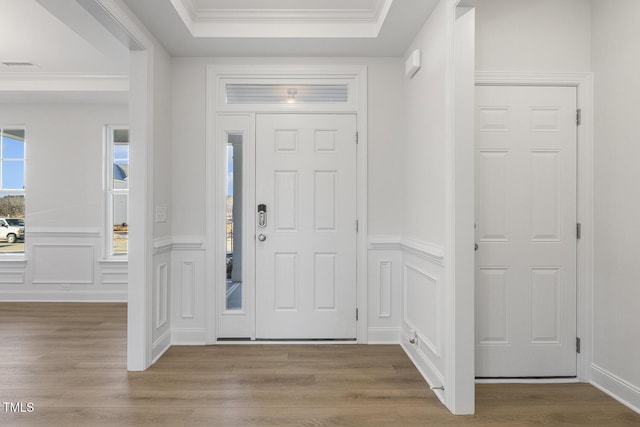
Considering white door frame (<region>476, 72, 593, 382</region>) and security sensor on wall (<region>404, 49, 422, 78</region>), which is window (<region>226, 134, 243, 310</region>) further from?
white door frame (<region>476, 72, 593, 382</region>)

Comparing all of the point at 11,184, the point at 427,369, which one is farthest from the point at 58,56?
the point at 427,369

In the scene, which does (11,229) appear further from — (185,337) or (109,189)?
(185,337)

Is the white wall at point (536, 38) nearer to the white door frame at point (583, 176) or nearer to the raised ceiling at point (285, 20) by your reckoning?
the white door frame at point (583, 176)

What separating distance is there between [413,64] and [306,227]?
163 centimetres

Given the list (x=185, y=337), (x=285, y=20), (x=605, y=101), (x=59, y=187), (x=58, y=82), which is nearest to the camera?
(x=605, y=101)

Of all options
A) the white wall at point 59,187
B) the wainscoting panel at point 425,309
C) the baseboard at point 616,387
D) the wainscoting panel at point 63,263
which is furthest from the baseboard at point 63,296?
the baseboard at point 616,387

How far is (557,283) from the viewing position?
9.18ft

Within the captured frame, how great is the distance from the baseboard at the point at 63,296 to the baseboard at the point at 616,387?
508 cm

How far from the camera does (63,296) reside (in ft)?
17.0

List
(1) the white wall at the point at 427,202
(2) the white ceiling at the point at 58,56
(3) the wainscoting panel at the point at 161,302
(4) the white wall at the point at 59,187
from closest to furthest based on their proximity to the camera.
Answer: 1. (1) the white wall at the point at 427,202
2. (2) the white ceiling at the point at 58,56
3. (3) the wainscoting panel at the point at 161,302
4. (4) the white wall at the point at 59,187

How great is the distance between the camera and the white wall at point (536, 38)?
279cm

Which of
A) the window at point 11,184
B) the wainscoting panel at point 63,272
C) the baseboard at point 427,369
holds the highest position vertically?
the window at point 11,184

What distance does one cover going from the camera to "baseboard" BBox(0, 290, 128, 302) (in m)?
5.16

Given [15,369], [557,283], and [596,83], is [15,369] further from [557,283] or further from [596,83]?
[596,83]
